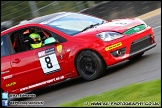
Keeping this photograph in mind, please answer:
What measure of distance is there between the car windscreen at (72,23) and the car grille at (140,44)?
3.67 ft

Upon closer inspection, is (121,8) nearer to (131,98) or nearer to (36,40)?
(36,40)

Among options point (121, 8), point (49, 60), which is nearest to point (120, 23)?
point (49, 60)

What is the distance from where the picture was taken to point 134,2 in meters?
18.8

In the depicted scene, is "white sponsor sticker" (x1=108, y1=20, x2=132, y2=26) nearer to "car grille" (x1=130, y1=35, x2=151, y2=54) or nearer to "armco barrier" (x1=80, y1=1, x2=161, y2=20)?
"car grille" (x1=130, y1=35, x2=151, y2=54)

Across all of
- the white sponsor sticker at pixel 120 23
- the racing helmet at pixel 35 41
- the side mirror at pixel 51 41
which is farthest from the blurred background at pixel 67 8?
the side mirror at pixel 51 41

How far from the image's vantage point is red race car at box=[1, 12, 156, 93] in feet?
29.9

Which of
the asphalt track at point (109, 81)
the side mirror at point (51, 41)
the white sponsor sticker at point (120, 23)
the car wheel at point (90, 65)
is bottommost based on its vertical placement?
the asphalt track at point (109, 81)

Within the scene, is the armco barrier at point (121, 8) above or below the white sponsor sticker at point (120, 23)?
below

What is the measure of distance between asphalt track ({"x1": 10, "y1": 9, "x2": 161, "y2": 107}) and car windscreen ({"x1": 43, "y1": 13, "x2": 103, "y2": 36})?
1046 mm

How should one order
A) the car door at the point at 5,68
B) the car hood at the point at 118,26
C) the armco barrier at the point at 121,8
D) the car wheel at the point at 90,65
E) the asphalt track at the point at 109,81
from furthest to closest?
1. the armco barrier at the point at 121,8
2. the car door at the point at 5,68
3. the car hood at the point at 118,26
4. the car wheel at the point at 90,65
5. the asphalt track at the point at 109,81

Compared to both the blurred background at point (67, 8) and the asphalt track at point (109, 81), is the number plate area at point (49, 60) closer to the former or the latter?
the asphalt track at point (109, 81)

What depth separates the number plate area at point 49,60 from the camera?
938cm

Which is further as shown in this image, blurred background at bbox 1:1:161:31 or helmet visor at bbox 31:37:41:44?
blurred background at bbox 1:1:161:31

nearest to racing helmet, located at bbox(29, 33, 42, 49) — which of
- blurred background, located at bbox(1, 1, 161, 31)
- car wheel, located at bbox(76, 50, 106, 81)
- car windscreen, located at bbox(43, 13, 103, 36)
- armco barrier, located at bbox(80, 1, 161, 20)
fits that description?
car windscreen, located at bbox(43, 13, 103, 36)
